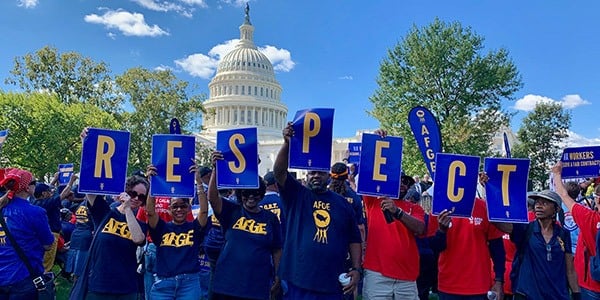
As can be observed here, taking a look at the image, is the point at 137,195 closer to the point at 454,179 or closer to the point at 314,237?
the point at 314,237

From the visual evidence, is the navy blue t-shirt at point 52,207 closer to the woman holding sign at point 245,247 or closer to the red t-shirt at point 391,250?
the woman holding sign at point 245,247

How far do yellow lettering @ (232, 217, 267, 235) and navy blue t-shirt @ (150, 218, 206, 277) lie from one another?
59 cm

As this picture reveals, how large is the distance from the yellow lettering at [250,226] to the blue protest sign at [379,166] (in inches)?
36.6

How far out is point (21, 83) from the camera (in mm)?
31516

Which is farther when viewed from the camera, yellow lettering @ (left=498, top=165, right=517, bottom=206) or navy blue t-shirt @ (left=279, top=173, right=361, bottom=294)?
yellow lettering @ (left=498, top=165, right=517, bottom=206)

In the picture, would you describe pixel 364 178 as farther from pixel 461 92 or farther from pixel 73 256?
pixel 461 92

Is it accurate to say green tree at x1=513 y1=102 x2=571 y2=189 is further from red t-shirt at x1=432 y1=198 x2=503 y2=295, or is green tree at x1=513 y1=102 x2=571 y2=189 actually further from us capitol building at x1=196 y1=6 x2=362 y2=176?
us capitol building at x1=196 y1=6 x2=362 y2=176

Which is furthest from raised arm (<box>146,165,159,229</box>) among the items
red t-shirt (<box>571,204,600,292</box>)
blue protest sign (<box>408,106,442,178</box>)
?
red t-shirt (<box>571,204,600,292</box>)

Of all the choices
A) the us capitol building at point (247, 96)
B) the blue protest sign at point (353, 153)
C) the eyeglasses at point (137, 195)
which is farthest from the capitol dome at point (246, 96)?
the eyeglasses at point (137, 195)

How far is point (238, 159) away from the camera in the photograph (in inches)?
184

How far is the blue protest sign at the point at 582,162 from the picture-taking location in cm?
667

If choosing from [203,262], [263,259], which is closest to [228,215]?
[263,259]

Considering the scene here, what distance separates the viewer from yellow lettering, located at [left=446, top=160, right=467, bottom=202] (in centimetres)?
462

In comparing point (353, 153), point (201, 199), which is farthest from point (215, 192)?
point (353, 153)
